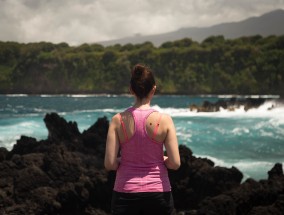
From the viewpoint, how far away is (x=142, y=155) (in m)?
3.53

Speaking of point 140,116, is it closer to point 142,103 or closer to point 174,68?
point 142,103

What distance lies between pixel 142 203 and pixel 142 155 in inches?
12.5

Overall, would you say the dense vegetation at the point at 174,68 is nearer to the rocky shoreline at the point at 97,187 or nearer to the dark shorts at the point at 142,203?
the rocky shoreline at the point at 97,187

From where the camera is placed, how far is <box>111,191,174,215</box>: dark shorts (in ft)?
11.5

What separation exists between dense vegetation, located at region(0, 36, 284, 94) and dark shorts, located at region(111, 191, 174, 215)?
3086 inches

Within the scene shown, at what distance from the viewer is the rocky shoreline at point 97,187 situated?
9.17 meters

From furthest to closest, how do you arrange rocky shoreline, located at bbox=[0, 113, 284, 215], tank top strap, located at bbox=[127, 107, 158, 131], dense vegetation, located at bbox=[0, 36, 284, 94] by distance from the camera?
1. dense vegetation, located at bbox=[0, 36, 284, 94]
2. rocky shoreline, located at bbox=[0, 113, 284, 215]
3. tank top strap, located at bbox=[127, 107, 158, 131]

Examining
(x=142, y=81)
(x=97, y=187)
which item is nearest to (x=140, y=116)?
(x=142, y=81)

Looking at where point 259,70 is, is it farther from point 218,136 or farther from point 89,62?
point 218,136

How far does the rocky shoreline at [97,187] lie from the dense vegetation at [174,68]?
69.0 m

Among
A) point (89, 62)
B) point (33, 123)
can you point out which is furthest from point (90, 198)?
point (89, 62)

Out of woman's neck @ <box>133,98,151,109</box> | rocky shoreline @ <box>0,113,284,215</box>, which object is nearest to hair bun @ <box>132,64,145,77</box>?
woman's neck @ <box>133,98,151,109</box>

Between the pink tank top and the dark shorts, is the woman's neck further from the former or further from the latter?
the dark shorts

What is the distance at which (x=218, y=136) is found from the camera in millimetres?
27094
